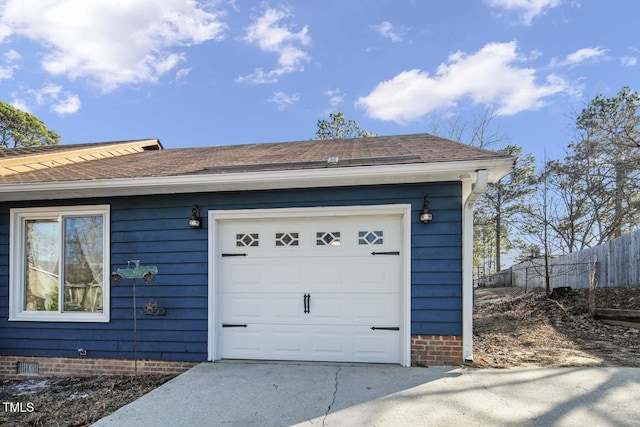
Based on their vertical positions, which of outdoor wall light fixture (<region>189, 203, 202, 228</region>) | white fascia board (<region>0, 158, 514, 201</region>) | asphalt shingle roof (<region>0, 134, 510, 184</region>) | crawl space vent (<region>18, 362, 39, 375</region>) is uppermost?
asphalt shingle roof (<region>0, 134, 510, 184</region>)

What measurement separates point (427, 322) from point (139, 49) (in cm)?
1272

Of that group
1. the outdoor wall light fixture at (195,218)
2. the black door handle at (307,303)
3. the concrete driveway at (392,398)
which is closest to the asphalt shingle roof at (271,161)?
the outdoor wall light fixture at (195,218)

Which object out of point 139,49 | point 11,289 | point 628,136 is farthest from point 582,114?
point 11,289

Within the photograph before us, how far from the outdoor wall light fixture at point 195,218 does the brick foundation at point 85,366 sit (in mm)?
1801

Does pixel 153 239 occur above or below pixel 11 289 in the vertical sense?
above

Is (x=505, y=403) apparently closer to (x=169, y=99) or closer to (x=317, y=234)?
(x=317, y=234)

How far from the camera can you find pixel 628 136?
36.3ft

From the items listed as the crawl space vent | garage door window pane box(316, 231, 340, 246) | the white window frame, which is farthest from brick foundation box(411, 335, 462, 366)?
the crawl space vent

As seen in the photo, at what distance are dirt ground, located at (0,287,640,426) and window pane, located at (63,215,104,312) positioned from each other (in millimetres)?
1042

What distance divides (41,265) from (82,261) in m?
0.65

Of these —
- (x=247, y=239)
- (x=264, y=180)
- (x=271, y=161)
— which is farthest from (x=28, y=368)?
(x=271, y=161)

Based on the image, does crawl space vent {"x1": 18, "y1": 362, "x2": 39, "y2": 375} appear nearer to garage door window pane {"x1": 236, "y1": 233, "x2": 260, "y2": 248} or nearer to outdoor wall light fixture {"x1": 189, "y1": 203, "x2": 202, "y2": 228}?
outdoor wall light fixture {"x1": 189, "y1": 203, "x2": 202, "y2": 228}

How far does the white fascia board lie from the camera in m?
4.09

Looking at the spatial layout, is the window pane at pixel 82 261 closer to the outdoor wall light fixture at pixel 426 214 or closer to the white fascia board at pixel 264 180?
the white fascia board at pixel 264 180
